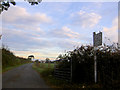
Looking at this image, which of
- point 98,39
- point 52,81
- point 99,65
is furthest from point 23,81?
point 98,39

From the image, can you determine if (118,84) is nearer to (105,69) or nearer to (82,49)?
(105,69)

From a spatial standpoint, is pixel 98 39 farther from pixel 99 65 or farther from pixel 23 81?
pixel 23 81

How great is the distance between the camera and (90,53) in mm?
9953

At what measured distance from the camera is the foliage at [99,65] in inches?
316

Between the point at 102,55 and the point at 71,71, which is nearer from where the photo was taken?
the point at 102,55

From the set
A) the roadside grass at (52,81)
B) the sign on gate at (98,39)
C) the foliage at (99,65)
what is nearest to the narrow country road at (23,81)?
the roadside grass at (52,81)

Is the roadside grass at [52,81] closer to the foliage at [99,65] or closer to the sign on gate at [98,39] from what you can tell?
the foliage at [99,65]

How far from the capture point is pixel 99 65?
29.0 ft

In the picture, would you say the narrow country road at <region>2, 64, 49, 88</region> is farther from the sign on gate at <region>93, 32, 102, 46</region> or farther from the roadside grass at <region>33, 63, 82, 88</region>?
the sign on gate at <region>93, 32, 102, 46</region>

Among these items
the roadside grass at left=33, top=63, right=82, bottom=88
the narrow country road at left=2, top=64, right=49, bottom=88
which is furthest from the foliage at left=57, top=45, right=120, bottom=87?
the narrow country road at left=2, top=64, right=49, bottom=88

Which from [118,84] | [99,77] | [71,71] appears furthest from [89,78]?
[118,84]

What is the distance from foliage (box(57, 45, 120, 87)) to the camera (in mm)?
8031

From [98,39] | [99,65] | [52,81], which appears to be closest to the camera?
[98,39]

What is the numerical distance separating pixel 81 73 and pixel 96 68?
59.2 inches
